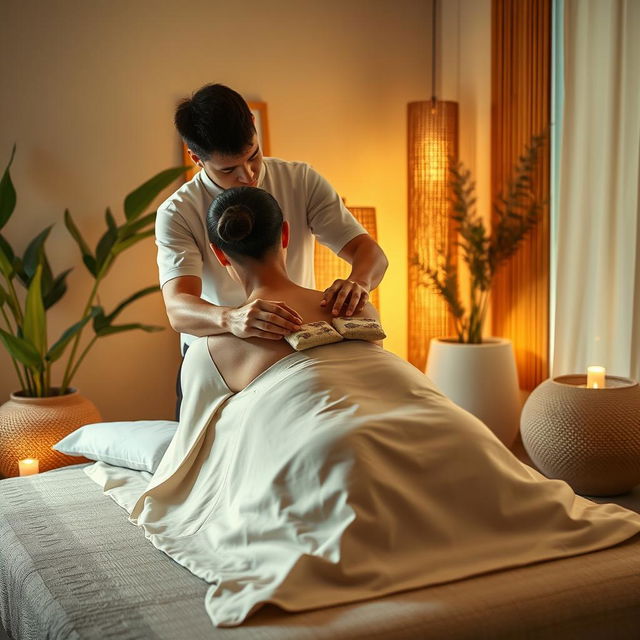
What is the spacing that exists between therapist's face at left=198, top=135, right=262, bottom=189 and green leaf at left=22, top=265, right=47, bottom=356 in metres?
1.17

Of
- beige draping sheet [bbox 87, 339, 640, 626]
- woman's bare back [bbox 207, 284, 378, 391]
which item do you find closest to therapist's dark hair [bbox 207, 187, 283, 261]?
woman's bare back [bbox 207, 284, 378, 391]

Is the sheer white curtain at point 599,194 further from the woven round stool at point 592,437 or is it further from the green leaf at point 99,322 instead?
the green leaf at point 99,322

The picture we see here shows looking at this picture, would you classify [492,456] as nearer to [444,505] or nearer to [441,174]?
[444,505]

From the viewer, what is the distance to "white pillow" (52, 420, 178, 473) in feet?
8.25

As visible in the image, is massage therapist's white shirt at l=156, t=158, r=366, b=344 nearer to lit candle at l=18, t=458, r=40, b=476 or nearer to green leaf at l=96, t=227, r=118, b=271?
lit candle at l=18, t=458, r=40, b=476

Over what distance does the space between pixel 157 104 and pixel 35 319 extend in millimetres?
1196

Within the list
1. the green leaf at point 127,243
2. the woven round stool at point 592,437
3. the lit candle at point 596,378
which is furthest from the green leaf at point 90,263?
the lit candle at point 596,378

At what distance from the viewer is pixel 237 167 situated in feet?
7.40

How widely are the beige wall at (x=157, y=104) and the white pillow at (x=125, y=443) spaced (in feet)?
3.55

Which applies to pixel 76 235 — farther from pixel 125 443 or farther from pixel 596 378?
pixel 596 378

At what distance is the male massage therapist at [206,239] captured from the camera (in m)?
1.93

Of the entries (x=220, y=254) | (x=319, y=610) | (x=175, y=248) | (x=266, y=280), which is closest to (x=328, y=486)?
(x=319, y=610)

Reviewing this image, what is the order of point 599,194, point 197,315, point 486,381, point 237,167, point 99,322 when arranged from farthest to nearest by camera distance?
1. point 486,381
2. point 599,194
3. point 99,322
4. point 237,167
5. point 197,315

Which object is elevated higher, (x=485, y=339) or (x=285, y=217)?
(x=285, y=217)
